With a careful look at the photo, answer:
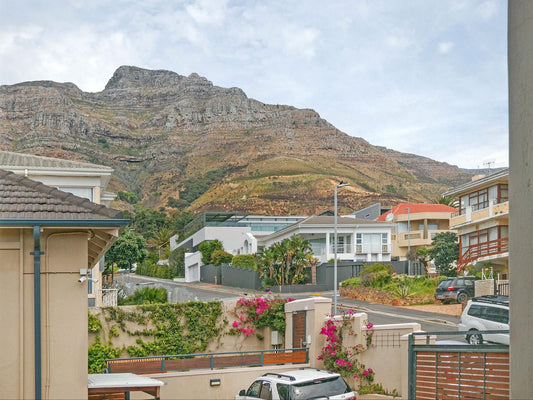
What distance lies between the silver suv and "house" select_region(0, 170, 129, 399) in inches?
490

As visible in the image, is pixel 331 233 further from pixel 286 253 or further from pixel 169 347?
pixel 169 347

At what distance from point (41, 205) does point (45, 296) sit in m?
1.39

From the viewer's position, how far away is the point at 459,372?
922 cm

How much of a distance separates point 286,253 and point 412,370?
43400mm

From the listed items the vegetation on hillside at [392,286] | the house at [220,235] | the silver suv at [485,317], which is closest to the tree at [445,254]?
the vegetation on hillside at [392,286]

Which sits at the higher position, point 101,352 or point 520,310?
point 520,310

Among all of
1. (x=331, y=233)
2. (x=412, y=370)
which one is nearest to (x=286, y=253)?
(x=331, y=233)

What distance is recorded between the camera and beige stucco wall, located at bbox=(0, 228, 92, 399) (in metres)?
9.48

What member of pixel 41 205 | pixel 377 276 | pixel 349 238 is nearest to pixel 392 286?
pixel 377 276

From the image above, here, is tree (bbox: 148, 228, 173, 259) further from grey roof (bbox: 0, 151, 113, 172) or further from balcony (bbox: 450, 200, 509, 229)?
grey roof (bbox: 0, 151, 113, 172)

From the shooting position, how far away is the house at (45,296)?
948cm

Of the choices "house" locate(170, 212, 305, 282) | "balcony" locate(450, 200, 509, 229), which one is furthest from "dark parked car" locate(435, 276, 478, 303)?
"house" locate(170, 212, 305, 282)

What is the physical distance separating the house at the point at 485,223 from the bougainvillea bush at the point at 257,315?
A: 21.6 meters

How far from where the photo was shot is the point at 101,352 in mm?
21656
